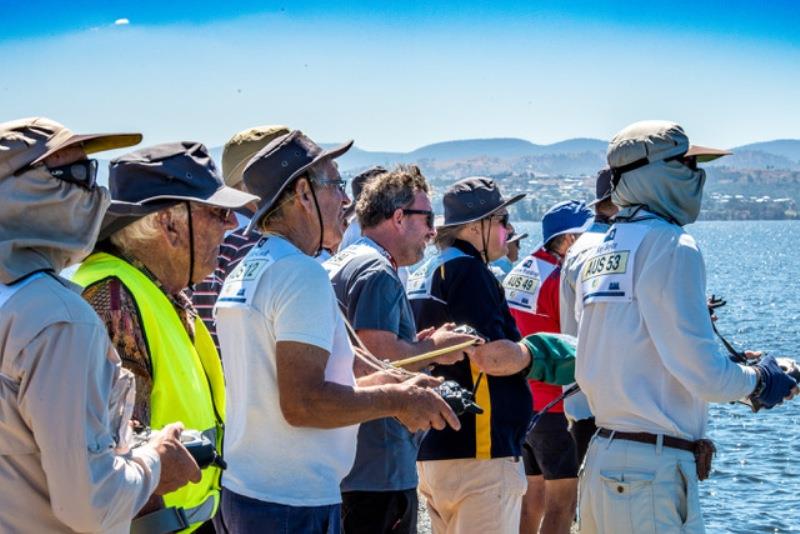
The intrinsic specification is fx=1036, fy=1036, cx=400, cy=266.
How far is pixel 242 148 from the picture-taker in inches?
250

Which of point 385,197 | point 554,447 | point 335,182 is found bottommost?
point 554,447

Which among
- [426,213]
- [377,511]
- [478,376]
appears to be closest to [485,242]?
[426,213]

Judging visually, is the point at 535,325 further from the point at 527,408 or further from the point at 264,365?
the point at 264,365

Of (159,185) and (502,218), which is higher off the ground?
(159,185)

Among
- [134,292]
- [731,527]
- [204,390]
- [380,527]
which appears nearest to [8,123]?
[134,292]

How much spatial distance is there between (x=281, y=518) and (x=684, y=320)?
1.84 meters

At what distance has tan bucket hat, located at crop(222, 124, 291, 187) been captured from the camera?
630 cm

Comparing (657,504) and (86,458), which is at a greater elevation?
(86,458)

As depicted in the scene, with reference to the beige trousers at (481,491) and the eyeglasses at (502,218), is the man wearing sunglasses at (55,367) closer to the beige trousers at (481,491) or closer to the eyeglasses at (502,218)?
the beige trousers at (481,491)

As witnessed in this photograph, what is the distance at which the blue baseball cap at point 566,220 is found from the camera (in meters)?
7.80

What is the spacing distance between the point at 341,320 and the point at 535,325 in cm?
383

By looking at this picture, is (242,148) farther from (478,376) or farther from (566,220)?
(566,220)

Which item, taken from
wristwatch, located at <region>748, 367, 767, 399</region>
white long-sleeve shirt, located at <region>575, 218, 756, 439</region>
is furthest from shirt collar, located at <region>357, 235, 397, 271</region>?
wristwatch, located at <region>748, 367, 767, 399</region>

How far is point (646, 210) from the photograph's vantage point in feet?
15.1
